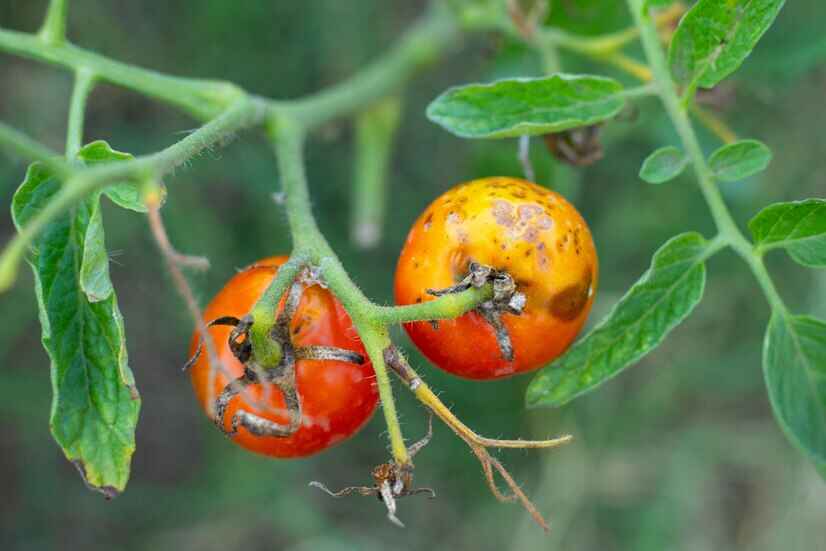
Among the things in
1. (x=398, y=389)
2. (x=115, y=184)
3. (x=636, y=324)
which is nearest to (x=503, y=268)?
(x=636, y=324)

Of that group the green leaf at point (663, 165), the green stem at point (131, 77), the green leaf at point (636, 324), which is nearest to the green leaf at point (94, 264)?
the green stem at point (131, 77)

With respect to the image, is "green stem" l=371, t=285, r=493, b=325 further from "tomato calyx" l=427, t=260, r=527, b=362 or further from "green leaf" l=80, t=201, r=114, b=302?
"green leaf" l=80, t=201, r=114, b=302

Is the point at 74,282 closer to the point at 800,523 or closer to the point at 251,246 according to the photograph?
the point at 251,246

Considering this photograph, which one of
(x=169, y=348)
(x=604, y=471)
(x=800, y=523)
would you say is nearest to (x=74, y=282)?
(x=169, y=348)

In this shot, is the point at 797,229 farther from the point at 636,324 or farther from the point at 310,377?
the point at 310,377

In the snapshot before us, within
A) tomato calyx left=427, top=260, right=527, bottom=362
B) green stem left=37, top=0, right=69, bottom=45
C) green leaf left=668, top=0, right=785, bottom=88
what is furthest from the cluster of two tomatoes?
green stem left=37, top=0, right=69, bottom=45

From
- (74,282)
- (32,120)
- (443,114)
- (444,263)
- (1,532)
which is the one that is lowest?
(1,532)
